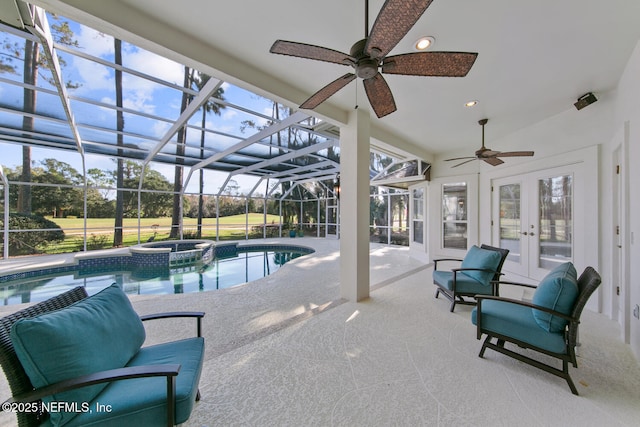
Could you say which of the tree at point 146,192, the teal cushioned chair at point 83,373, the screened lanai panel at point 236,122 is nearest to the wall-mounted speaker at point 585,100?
the screened lanai panel at point 236,122

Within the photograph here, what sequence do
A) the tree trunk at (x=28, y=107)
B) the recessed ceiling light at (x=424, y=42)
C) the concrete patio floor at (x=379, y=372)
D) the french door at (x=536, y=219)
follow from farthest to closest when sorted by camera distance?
the french door at (x=536, y=219) < the tree trunk at (x=28, y=107) < the recessed ceiling light at (x=424, y=42) < the concrete patio floor at (x=379, y=372)

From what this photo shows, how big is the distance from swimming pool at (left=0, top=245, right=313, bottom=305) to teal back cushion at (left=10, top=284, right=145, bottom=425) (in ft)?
13.5

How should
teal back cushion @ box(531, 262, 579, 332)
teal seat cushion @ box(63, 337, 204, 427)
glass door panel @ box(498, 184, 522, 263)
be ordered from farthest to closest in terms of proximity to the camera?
glass door panel @ box(498, 184, 522, 263) → teal back cushion @ box(531, 262, 579, 332) → teal seat cushion @ box(63, 337, 204, 427)

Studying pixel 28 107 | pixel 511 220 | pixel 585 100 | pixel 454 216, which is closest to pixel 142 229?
pixel 28 107

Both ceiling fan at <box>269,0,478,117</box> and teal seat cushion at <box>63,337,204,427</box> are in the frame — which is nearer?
teal seat cushion at <box>63,337,204,427</box>

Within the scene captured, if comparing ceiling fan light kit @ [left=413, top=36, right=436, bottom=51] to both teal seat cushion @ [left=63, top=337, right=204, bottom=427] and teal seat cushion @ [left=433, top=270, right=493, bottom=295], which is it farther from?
Result: teal seat cushion @ [left=63, top=337, right=204, bottom=427]

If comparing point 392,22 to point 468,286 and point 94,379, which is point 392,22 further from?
point 468,286

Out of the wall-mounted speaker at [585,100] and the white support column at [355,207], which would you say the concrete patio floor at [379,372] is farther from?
the wall-mounted speaker at [585,100]

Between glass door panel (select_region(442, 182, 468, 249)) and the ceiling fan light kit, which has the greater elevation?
the ceiling fan light kit

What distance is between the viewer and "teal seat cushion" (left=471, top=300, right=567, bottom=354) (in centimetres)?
182

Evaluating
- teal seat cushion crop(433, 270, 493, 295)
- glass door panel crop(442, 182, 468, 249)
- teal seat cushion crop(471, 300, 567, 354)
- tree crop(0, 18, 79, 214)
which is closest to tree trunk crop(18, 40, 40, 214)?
tree crop(0, 18, 79, 214)

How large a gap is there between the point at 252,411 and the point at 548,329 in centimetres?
233

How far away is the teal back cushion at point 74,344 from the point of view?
39.5 inches

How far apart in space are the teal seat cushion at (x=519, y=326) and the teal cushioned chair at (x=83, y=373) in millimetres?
2384
